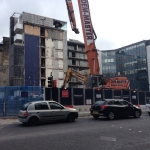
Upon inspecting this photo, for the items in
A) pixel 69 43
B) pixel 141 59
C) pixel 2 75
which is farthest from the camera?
pixel 141 59

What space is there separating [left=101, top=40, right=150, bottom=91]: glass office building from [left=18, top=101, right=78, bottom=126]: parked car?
2708 inches

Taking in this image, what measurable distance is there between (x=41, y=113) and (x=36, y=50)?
48.3 m

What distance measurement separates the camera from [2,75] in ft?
186

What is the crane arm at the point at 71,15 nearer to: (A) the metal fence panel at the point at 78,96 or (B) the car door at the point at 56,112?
(A) the metal fence panel at the point at 78,96

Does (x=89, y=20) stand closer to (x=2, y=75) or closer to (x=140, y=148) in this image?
(x=140, y=148)

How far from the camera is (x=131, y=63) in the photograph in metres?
85.6

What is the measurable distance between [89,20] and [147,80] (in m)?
58.7

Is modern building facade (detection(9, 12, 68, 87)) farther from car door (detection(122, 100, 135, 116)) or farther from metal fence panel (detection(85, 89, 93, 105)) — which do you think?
car door (detection(122, 100, 135, 116))

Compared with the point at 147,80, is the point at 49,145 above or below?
below

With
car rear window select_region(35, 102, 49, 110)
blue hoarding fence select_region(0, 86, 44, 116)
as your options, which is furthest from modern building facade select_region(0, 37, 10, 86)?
car rear window select_region(35, 102, 49, 110)

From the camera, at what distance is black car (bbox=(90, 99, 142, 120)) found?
1523 centimetres

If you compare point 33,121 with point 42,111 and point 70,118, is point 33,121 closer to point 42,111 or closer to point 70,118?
point 42,111

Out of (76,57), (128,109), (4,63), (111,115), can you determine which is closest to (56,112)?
(111,115)

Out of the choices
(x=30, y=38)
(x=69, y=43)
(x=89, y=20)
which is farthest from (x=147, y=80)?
(x=89, y=20)
